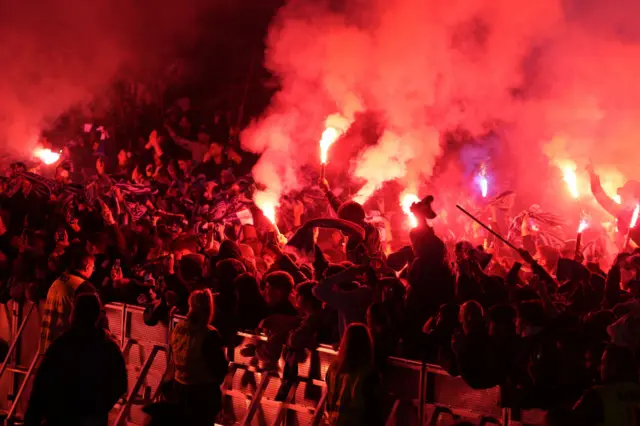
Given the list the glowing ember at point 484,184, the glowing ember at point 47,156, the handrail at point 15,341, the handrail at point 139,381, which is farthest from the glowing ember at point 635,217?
the glowing ember at point 47,156

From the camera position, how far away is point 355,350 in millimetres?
4496

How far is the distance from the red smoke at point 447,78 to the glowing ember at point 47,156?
3.20 meters

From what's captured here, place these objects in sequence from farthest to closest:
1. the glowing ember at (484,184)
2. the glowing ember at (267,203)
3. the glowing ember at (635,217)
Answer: the glowing ember at (484,184)
the glowing ember at (267,203)
the glowing ember at (635,217)

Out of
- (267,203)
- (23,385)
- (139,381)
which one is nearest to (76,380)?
(139,381)

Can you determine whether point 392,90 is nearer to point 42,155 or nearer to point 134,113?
point 134,113

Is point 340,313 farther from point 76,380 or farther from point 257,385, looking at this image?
point 76,380

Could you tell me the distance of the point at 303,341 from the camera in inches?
208

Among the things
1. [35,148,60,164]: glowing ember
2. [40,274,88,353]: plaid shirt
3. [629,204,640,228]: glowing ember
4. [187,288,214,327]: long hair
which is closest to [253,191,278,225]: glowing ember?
[40,274,88,353]: plaid shirt

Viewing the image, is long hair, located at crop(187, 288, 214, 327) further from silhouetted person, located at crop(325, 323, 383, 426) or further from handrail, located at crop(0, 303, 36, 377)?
handrail, located at crop(0, 303, 36, 377)

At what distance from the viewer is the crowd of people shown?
427 centimetres

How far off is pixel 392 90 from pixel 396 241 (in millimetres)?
2894

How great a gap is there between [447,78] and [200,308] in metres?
8.52

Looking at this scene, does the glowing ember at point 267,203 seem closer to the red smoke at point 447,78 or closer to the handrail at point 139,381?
the red smoke at point 447,78

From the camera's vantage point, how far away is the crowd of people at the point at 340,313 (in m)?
4.27
